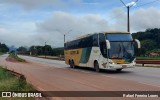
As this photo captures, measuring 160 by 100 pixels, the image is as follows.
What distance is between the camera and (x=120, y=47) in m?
27.2

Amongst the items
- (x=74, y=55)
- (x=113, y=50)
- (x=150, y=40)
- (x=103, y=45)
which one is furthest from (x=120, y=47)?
(x=150, y=40)

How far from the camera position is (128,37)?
1091 inches

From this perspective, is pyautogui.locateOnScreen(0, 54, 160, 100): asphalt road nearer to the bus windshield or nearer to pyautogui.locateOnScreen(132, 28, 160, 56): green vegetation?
the bus windshield

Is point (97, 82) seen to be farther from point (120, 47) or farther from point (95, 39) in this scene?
point (95, 39)

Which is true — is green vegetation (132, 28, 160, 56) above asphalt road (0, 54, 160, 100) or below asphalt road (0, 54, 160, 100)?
above

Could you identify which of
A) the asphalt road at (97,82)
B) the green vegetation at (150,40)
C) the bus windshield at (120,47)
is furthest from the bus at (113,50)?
the green vegetation at (150,40)

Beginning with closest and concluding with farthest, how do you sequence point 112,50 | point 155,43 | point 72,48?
point 112,50, point 72,48, point 155,43

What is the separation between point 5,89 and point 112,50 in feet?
43.6

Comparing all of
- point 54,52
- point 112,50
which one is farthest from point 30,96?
point 54,52

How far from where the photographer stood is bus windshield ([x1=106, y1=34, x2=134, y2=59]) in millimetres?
27125

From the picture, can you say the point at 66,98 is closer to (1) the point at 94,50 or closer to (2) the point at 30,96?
(2) the point at 30,96

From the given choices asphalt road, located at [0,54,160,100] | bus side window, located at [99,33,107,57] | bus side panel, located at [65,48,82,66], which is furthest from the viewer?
bus side panel, located at [65,48,82,66]

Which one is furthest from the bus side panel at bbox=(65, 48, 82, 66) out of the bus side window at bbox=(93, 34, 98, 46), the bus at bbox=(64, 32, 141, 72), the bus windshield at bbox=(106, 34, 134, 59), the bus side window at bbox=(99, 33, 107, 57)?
the bus windshield at bbox=(106, 34, 134, 59)

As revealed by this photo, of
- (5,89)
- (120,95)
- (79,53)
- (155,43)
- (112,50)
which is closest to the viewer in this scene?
(120,95)
